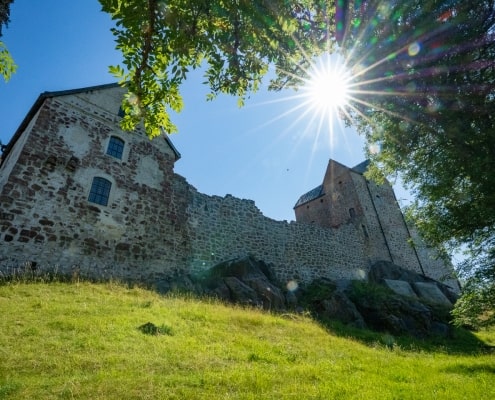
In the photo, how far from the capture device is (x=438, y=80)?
5.96 metres

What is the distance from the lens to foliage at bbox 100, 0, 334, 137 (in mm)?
3637

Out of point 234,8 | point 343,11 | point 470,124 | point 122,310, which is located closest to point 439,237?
point 470,124

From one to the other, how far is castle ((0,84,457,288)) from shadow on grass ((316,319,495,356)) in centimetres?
242

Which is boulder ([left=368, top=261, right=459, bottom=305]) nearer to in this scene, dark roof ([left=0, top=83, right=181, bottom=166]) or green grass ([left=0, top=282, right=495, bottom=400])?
green grass ([left=0, top=282, right=495, bottom=400])

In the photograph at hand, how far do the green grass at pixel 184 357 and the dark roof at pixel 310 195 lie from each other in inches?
848

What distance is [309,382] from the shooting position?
188 inches

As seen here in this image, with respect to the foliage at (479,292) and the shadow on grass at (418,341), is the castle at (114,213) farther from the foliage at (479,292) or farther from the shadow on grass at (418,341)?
the shadow on grass at (418,341)

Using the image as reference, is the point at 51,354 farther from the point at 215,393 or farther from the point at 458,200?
the point at 458,200

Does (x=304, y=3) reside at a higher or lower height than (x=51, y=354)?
higher

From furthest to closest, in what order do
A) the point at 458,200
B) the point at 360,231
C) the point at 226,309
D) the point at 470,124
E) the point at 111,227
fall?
1. the point at 360,231
2. the point at 111,227
3. the point at 226,309
4. the point at 458,200
5. the point at 470,124

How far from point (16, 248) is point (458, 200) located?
43.4 ft

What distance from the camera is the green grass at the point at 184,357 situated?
162 inches

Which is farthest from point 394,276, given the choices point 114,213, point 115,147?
point 115,147

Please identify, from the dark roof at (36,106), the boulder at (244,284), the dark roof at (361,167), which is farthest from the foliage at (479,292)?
the dark roof at (361,167)
